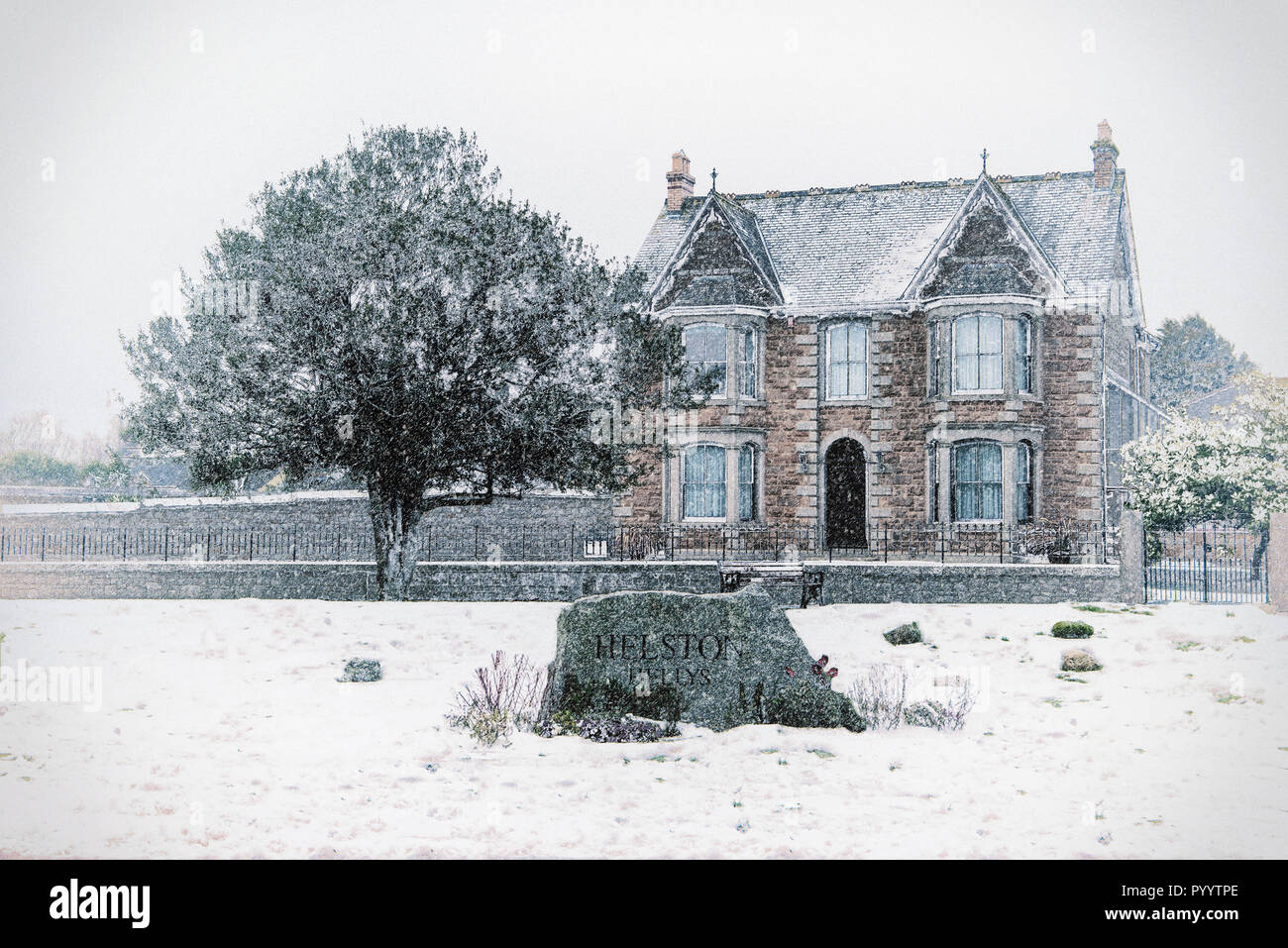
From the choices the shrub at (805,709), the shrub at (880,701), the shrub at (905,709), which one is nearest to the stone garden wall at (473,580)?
the shrub at (880,701)

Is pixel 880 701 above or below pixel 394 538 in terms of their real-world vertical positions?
below

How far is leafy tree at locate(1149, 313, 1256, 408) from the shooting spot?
64.6m

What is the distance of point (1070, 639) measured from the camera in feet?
60.4

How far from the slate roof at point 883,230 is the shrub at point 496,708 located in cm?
2084

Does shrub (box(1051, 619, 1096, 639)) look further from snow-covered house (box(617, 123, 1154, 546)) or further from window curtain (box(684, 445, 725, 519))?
window curtain (box(684, 445, 725, 519))

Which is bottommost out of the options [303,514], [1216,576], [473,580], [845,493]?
[473,580]

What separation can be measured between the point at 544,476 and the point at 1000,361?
13.2 metres

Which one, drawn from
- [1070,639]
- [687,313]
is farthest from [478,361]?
[1070,639]

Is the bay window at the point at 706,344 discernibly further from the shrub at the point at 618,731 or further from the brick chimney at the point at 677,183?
the shrub at the point at 618,731

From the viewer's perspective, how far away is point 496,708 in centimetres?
1166

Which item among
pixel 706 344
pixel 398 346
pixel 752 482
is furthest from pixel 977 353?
pixel 398 346

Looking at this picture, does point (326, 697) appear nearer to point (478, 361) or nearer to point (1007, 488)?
point (478, 361)

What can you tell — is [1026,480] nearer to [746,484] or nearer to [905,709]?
[746,484]

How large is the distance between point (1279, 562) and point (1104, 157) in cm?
1486
